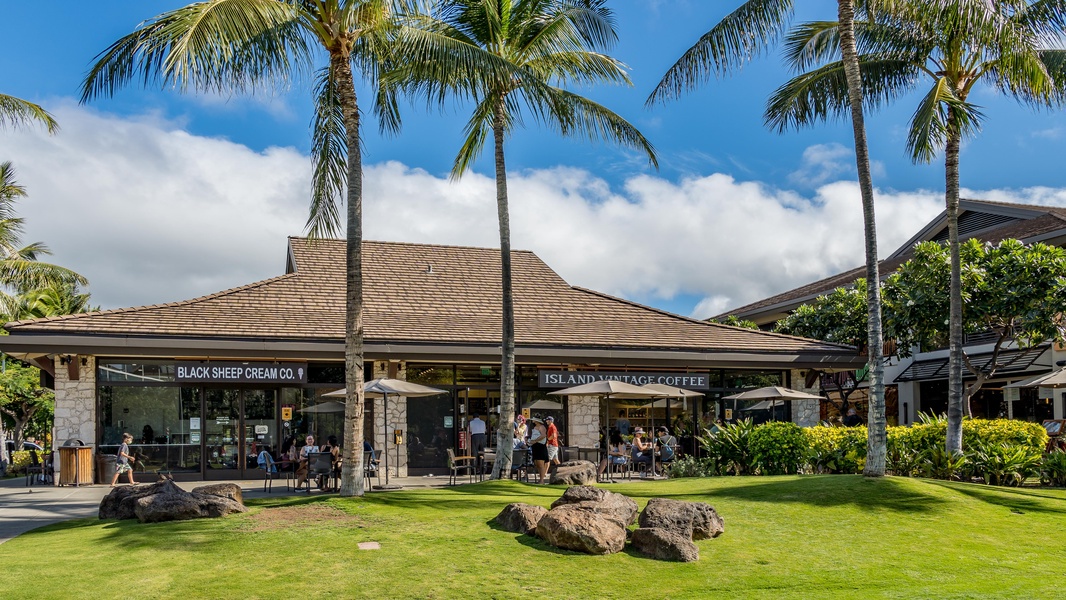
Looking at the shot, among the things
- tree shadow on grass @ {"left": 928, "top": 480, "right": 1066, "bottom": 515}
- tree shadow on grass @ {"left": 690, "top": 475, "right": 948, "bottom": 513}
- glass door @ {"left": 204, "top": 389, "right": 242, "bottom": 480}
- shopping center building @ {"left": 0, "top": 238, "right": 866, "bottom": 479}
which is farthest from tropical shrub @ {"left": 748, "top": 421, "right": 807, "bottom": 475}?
glass door @ {"left": 204, "top": 389, "right": 242, "bottom": 480}

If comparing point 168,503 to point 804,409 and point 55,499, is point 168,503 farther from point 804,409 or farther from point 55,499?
point 804,409

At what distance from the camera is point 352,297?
13859mm

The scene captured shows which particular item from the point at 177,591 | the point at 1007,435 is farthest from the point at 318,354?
the point at 1007,435

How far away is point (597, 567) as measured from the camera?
942 cm

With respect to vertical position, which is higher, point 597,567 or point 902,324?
point 902,324

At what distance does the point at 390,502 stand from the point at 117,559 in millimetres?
4064

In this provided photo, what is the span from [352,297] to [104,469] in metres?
9.37

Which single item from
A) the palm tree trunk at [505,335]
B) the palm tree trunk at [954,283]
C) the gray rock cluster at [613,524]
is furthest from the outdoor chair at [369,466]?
the palm tree trunk at [954,283]

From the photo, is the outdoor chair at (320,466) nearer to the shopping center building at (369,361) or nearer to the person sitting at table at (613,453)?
the shopping center building at (369,361)

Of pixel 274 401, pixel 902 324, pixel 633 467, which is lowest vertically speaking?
pixel 633 467

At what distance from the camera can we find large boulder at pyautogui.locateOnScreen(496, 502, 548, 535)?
10742 mm

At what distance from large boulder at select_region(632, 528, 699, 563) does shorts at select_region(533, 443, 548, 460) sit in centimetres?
736

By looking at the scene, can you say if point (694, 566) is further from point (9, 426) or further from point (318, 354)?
point (9, 426)

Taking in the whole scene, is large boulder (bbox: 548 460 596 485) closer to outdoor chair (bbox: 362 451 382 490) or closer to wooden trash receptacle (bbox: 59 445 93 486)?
outdoor chair (bbox: 362 451 382 490)
